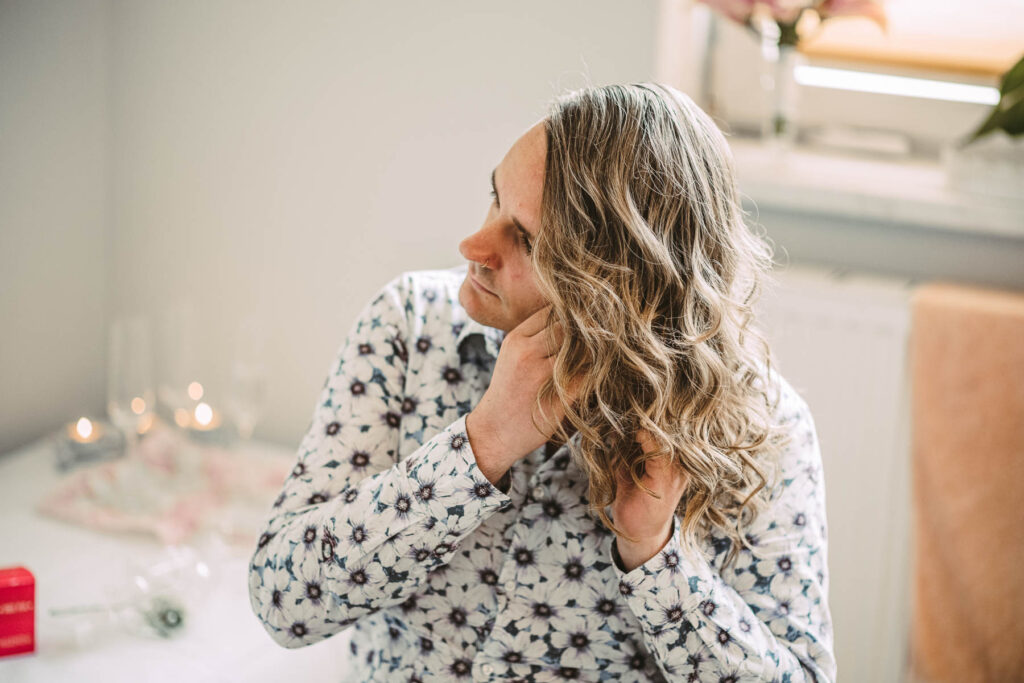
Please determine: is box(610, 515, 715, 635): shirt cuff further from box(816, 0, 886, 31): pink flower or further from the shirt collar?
box(816, 0, 886, 31): pink flower

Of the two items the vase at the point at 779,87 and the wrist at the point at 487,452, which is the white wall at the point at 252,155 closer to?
the vase at the point at 779,87

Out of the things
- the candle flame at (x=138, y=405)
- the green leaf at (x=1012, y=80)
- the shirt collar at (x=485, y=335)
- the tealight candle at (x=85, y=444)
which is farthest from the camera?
the tealight candle at (x=85, y=444)

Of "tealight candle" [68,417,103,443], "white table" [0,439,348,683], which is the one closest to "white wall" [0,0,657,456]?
"tealight candle" [68,417,103,443]

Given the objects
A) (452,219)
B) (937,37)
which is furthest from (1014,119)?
(452,219)

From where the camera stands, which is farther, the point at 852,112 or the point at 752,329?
the point at 852,112

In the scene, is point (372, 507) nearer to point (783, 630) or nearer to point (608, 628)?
point (608, 628)

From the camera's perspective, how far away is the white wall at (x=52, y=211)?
170cm

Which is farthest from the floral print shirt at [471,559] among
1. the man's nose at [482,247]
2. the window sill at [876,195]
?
the window sill at [876,195]

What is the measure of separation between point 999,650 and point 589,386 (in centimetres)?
120

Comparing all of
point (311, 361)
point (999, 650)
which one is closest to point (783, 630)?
point (999, 650)

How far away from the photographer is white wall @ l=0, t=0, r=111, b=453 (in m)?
1.70

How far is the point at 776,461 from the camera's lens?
3.59 feet

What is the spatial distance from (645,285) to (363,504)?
0.35 m

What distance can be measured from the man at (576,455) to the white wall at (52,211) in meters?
0.94
